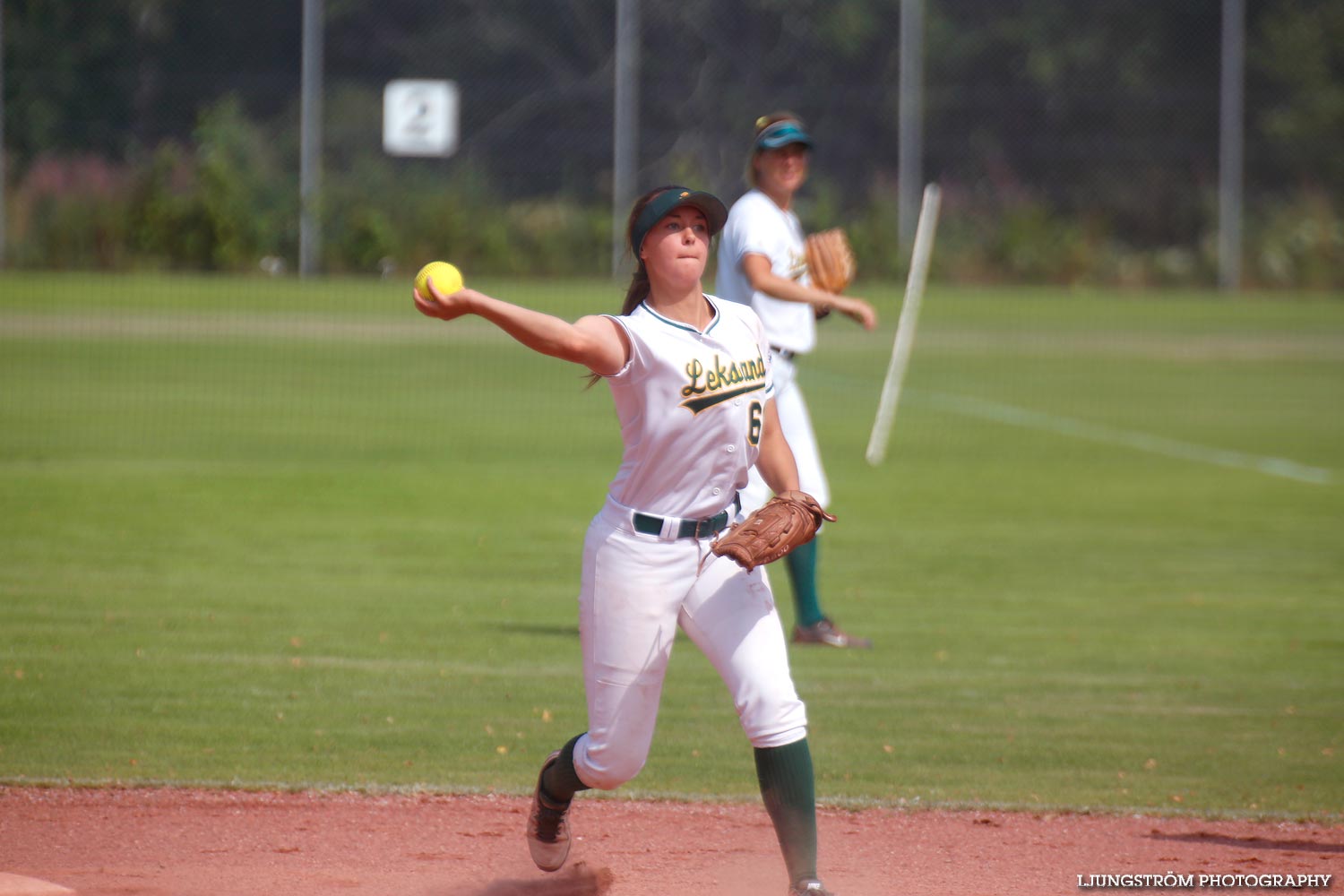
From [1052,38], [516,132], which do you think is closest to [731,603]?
[516,132]

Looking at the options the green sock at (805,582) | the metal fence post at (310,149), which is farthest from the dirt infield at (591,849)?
the metal fence post at (310,149)

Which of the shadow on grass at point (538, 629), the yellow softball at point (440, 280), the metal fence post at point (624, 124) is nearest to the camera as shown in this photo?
the yellow softball at point (440, 280)

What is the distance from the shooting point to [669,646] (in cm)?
482

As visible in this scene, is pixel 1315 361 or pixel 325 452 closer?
pixel 325 452

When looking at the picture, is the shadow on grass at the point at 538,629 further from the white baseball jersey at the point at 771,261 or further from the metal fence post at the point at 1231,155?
the metal fence post at the point at 1231,155

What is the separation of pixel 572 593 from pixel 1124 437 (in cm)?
1115

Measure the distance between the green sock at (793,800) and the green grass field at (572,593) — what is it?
4.81 feet

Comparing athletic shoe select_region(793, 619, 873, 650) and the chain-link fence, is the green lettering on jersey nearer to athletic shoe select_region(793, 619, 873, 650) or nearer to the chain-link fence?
athletic shoe select_region(793, 619, 873, 650)

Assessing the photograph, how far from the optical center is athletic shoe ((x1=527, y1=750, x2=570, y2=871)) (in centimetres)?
514

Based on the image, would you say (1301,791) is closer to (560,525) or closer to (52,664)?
Result: (52,664)

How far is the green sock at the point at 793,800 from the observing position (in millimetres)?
4688

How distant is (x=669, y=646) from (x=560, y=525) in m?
7.98

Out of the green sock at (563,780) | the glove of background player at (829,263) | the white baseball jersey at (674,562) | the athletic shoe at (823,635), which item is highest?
the glove of background player at (829,263)

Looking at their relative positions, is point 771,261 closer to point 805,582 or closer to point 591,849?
point 805,582
